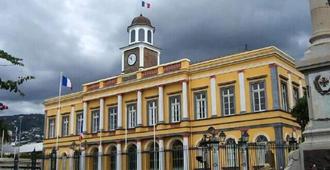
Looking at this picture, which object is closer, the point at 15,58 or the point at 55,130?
the point at 15,58

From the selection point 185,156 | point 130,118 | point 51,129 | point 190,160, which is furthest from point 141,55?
point 190,160

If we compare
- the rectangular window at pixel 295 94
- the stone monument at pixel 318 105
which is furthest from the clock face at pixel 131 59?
the stone monument at pixel 318 105

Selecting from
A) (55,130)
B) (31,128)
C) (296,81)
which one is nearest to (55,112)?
(55,130)

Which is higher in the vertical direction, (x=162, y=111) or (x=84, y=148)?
(x=162, y=111)

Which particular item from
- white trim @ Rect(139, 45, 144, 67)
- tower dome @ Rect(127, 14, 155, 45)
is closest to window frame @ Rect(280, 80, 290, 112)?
white trim @ Rect(139, 45, 144, 67)

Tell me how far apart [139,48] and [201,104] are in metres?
14.6

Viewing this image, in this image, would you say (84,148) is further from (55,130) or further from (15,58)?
(15,58)

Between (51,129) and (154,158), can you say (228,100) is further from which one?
(51,129)

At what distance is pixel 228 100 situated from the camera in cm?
3284

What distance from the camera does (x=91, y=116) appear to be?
139 feet

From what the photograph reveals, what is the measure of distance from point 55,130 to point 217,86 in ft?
68.3

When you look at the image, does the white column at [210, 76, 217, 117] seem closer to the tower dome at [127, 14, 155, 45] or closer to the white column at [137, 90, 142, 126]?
the white column at [137, 90, 142, 126]

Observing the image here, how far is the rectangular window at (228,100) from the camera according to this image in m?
32.6

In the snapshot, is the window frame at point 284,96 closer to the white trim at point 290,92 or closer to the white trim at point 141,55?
the white trim at point 290,92
